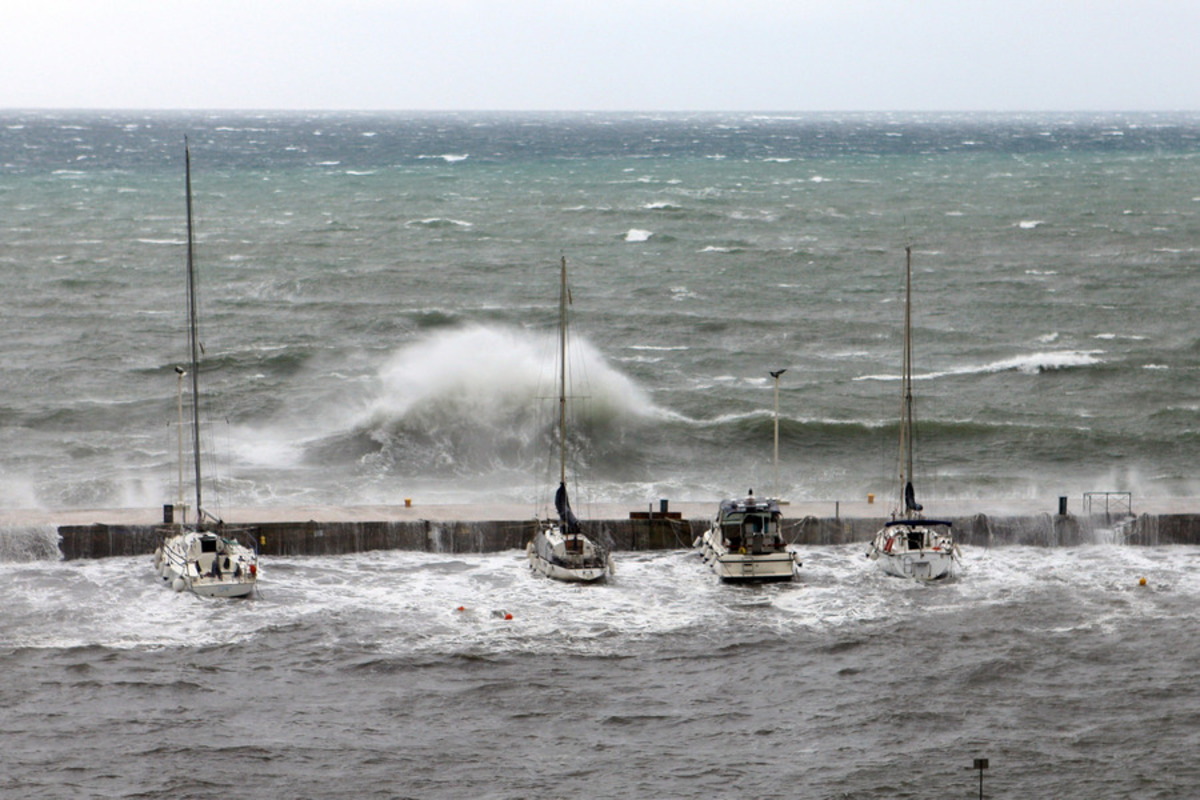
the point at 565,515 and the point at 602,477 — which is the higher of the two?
the point at 602,477

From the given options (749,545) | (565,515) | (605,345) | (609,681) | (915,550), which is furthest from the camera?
(605,345)

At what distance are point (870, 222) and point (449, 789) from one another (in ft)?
341

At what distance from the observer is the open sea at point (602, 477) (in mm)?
32438

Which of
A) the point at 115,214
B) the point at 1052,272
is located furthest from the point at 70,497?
the point at 115,214

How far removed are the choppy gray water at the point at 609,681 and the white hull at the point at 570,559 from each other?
0.50 metres

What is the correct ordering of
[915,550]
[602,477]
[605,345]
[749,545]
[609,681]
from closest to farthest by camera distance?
[609,681] < [915,550] < [749,545] < [602,477] < [605,345]

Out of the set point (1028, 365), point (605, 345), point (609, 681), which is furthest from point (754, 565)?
point (605, 345)

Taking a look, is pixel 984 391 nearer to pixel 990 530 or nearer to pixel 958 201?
pixel 990 530

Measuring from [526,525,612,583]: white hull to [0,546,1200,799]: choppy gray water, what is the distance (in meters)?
0.50

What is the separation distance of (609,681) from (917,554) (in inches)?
431

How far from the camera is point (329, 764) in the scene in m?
31.4

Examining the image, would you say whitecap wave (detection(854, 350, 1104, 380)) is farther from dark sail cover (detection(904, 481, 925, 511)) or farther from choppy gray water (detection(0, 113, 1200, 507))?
dark sail cover (detection(904, 481, 925, 511))

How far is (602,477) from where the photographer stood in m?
58.7

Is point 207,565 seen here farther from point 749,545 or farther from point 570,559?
point 749,545
